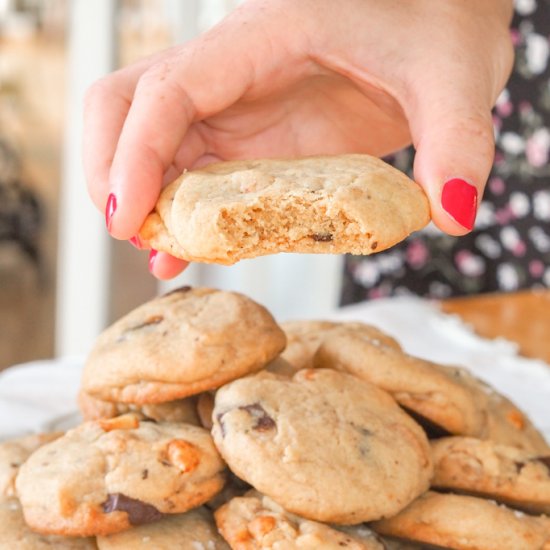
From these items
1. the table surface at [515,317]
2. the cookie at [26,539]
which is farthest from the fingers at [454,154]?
the table surface at [515,317]

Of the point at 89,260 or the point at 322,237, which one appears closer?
the point at 322,237

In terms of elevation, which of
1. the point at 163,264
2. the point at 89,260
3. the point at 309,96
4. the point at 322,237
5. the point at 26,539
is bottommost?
the point at 89,260

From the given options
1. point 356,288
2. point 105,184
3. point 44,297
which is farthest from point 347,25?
point 44,297

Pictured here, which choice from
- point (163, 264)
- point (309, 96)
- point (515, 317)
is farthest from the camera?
point (515, 317)

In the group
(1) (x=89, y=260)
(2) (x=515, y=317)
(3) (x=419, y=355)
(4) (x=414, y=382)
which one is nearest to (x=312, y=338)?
(4) (x=414, y=382)

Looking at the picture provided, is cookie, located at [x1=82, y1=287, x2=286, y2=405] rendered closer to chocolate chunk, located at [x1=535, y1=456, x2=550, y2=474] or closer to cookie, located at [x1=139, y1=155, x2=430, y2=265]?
cookie, located at [x1=139, y1=155, x2=430, y2=265]

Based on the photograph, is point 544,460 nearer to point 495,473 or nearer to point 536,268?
point 495,473

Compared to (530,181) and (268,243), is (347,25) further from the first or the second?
(530,181)
